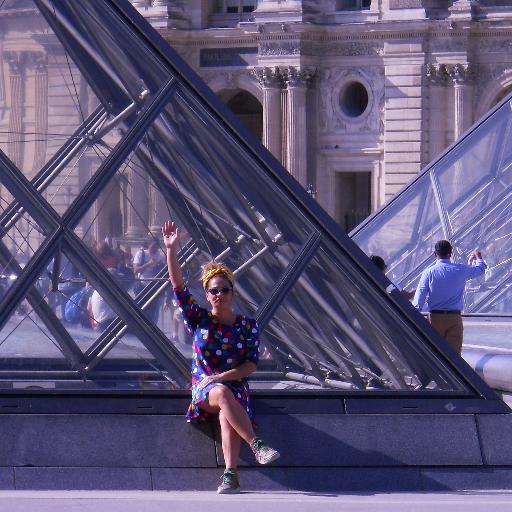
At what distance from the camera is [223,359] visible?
25.1 feet

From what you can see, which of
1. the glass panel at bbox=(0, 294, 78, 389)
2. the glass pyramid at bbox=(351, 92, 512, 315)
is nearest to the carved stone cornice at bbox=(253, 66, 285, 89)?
the glass pyramid at bbox=(351, 92, 512, 315)

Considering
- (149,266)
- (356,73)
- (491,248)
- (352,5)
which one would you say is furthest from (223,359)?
(352,5)

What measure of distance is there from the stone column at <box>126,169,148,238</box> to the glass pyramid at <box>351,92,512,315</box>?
24.3 ft

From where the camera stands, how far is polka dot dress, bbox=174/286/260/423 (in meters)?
7.65

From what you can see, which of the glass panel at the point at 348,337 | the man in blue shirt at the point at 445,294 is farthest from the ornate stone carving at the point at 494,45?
the glass panel at the point at 348,337

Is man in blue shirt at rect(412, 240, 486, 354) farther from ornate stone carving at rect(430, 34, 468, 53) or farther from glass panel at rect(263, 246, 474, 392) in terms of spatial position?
ornate stone carving at rect(430, 34, 468, 53)

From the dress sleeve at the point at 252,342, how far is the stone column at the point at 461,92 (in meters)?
A: 35.7

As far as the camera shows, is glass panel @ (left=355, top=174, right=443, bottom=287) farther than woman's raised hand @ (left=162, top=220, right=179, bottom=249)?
Yes

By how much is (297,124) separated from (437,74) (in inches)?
160

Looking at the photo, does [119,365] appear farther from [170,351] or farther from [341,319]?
[341,319]

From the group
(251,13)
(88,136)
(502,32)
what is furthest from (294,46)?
(88,136)

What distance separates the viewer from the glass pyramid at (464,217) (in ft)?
53.7

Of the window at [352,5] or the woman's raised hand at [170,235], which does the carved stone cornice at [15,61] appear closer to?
the woman's raised hand at [170,235]

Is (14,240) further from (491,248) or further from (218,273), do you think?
(491,248)
